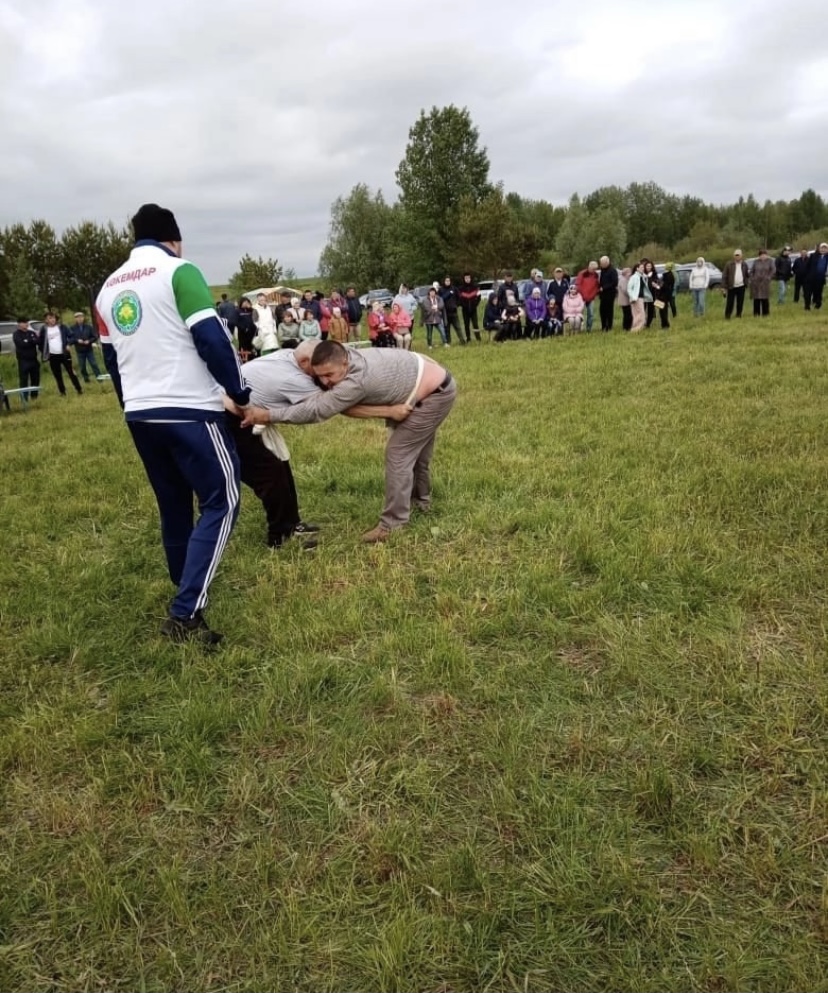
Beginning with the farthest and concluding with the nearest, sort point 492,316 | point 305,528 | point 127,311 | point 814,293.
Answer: point 492,316 → point 814,293 → point 305,528 → point 127,311

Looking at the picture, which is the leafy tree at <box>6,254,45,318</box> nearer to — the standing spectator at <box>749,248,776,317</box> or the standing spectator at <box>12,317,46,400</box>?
the standing spectator at <box>12,317,46,400</box>

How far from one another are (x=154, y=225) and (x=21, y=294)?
42103 millimetres

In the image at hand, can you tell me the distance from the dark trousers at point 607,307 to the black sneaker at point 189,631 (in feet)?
47.5

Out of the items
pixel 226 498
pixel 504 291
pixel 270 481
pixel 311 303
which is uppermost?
pixel 311 303

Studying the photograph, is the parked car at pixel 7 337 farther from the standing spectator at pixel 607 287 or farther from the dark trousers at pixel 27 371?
the standing spectator at pixel 607 287

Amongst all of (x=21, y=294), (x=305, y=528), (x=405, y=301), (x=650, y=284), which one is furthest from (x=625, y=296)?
(x=21, y=294)

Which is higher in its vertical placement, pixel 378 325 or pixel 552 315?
pixel 378 325

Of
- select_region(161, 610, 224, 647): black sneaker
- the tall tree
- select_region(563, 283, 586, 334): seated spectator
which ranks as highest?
the tall tree

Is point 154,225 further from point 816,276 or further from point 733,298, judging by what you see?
point 816,276

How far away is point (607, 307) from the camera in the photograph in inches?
637

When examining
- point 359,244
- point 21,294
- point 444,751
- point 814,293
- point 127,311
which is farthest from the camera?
point 359,244

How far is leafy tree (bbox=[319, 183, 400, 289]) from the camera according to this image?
61.9m

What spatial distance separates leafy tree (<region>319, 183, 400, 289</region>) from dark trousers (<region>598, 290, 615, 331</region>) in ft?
154

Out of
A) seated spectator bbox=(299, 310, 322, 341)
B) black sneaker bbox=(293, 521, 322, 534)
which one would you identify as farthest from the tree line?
black sneaker bbox=(293, 521, 322, 534)
